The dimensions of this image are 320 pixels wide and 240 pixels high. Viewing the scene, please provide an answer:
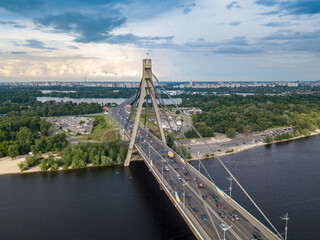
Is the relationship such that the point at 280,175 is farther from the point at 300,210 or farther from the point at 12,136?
the point at 12,136

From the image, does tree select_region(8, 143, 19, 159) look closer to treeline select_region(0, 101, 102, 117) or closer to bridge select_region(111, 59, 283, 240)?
bridge select_region(111, 59, 283, 240)

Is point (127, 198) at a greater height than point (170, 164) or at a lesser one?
lesser

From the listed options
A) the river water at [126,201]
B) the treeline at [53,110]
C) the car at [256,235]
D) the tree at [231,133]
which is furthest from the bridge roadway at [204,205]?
the treeline at [53,110]

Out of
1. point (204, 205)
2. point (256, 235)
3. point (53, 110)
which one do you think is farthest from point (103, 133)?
point (256, 235)

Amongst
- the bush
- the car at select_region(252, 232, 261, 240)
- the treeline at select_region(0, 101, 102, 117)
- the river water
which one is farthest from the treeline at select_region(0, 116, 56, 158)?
the bush

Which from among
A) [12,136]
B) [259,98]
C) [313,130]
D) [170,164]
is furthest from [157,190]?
[259,98]
